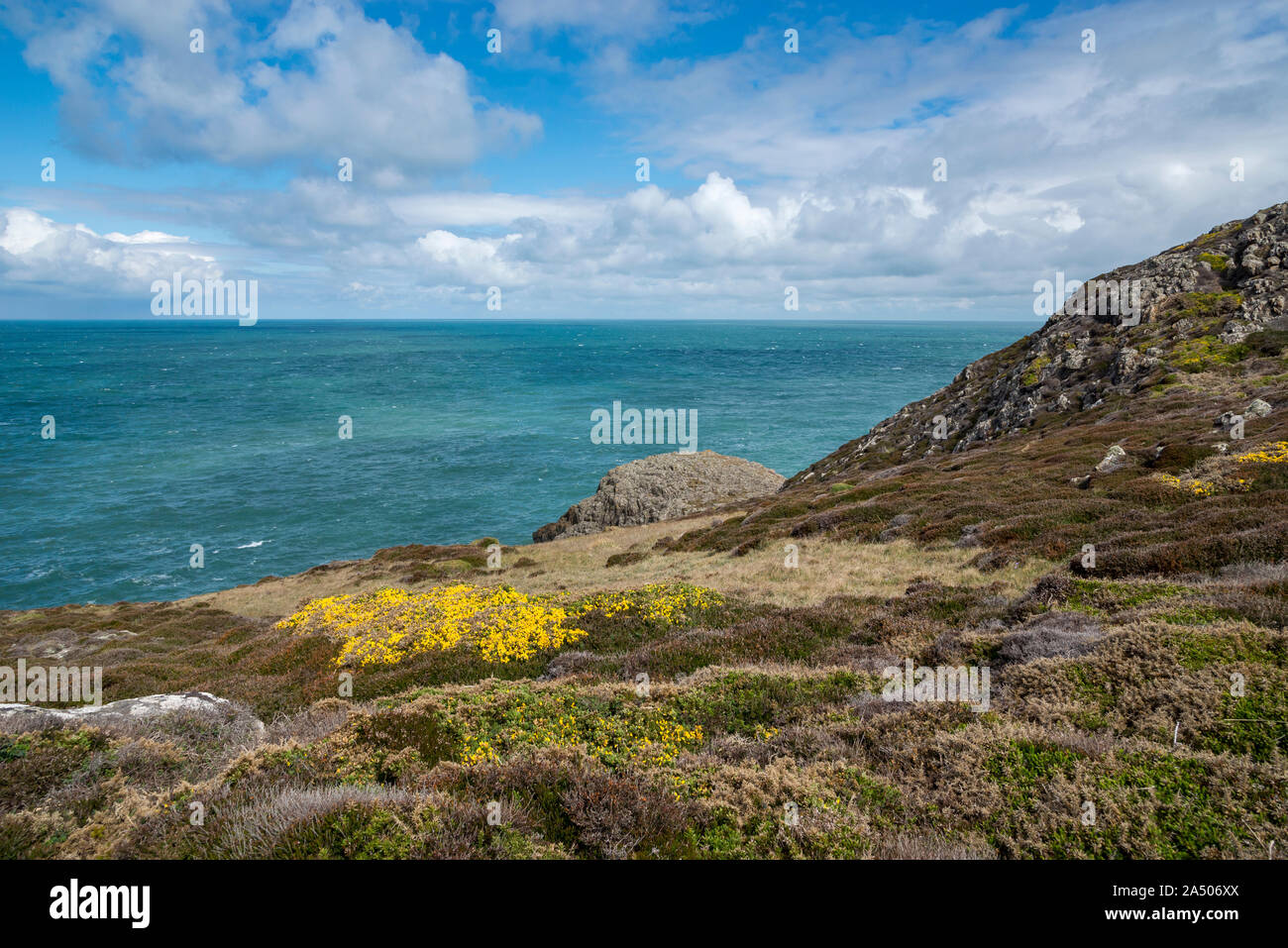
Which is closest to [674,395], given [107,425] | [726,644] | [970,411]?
[970,411]

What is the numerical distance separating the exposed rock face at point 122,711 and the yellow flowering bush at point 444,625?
12.5ft

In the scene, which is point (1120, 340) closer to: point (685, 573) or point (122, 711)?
point (685, 573)

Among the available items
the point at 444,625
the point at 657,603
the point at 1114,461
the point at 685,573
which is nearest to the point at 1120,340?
the point at 1114,461

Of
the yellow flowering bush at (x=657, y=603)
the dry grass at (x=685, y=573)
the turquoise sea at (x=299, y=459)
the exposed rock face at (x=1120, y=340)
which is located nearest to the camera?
the yellow flowering bush at (x=657, y=603)

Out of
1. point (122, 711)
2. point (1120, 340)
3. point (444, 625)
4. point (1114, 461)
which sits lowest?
point (444, 625)

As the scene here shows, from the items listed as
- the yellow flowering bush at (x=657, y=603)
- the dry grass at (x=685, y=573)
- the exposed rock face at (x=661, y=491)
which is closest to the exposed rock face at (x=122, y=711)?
the yellow flowering bush at (x=657, y=603)

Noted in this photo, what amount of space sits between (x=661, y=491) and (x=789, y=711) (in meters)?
44.8

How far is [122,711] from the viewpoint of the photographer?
9898 mm

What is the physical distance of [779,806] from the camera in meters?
6.48

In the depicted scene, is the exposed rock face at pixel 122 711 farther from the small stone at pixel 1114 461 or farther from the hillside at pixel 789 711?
the small stone at pixel 1114 461

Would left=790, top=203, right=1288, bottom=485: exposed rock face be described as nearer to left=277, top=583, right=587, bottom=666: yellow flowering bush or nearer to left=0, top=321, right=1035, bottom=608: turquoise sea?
left=0, top=321, right=1035, bottom=608: turquoise sea

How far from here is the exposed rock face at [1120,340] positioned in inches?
1672
